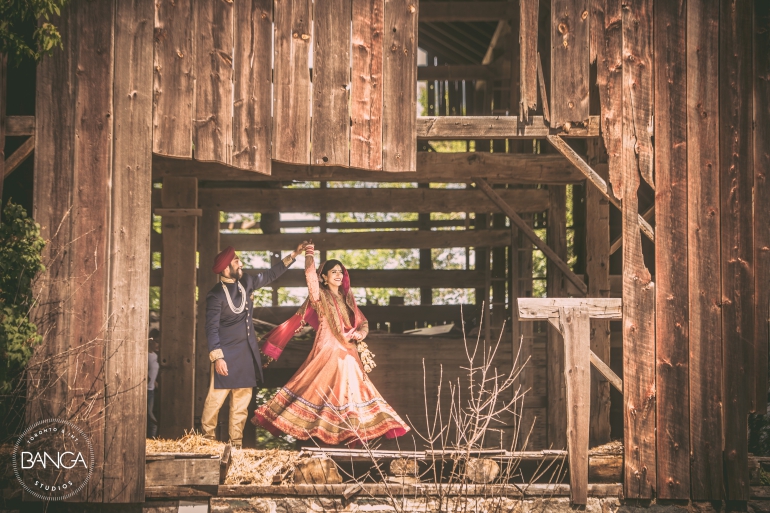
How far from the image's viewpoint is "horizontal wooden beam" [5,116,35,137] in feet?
24.3

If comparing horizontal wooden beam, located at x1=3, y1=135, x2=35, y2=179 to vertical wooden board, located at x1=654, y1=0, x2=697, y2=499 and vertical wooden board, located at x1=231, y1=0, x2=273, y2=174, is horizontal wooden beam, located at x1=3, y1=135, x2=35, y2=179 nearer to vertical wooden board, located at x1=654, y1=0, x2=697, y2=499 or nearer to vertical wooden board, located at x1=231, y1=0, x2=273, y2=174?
vertical wooden board, located at x1=231, y1=0, x2=273, y2=174

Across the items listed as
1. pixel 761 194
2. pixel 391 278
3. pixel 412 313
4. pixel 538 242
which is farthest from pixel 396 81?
pixel 412 313

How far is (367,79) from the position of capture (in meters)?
7.81

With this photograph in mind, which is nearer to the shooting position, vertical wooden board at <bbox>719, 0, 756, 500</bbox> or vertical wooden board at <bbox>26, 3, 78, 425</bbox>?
vertical wooden board at <bbox>26, 3, 78, 425</bbox>

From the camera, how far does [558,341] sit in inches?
443

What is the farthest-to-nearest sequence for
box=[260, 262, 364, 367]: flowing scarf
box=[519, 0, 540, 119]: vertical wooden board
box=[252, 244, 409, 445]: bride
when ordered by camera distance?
1. box=[260, 262, 364, 367]: flowing scarf
2. box=[252, 244, 409, 445]: bride
3. box=[519, 0, 540, 119]: vertical wooden board

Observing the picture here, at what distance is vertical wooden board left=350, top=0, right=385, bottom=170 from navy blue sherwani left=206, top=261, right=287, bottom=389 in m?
1.94

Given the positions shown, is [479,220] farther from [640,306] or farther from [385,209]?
[640,306]

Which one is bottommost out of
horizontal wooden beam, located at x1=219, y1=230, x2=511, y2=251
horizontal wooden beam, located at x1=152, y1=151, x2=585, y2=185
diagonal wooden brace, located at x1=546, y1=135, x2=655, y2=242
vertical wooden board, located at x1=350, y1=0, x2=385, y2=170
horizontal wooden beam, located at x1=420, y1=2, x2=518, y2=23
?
horizontal wooden beam, located at x1=219, y1=230, x2=511, y2=251

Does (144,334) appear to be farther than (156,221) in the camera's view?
No

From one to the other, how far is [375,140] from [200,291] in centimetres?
455

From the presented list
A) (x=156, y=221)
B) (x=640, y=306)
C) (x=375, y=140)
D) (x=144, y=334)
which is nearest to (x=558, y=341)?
(x=640, y=306)

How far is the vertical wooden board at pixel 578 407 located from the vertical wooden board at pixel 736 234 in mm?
1308

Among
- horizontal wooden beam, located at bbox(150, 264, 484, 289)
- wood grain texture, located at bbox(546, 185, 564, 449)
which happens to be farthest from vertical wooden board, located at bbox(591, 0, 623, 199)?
horizontal wooden beam, located at bbox(150, 264, 484, 289)
